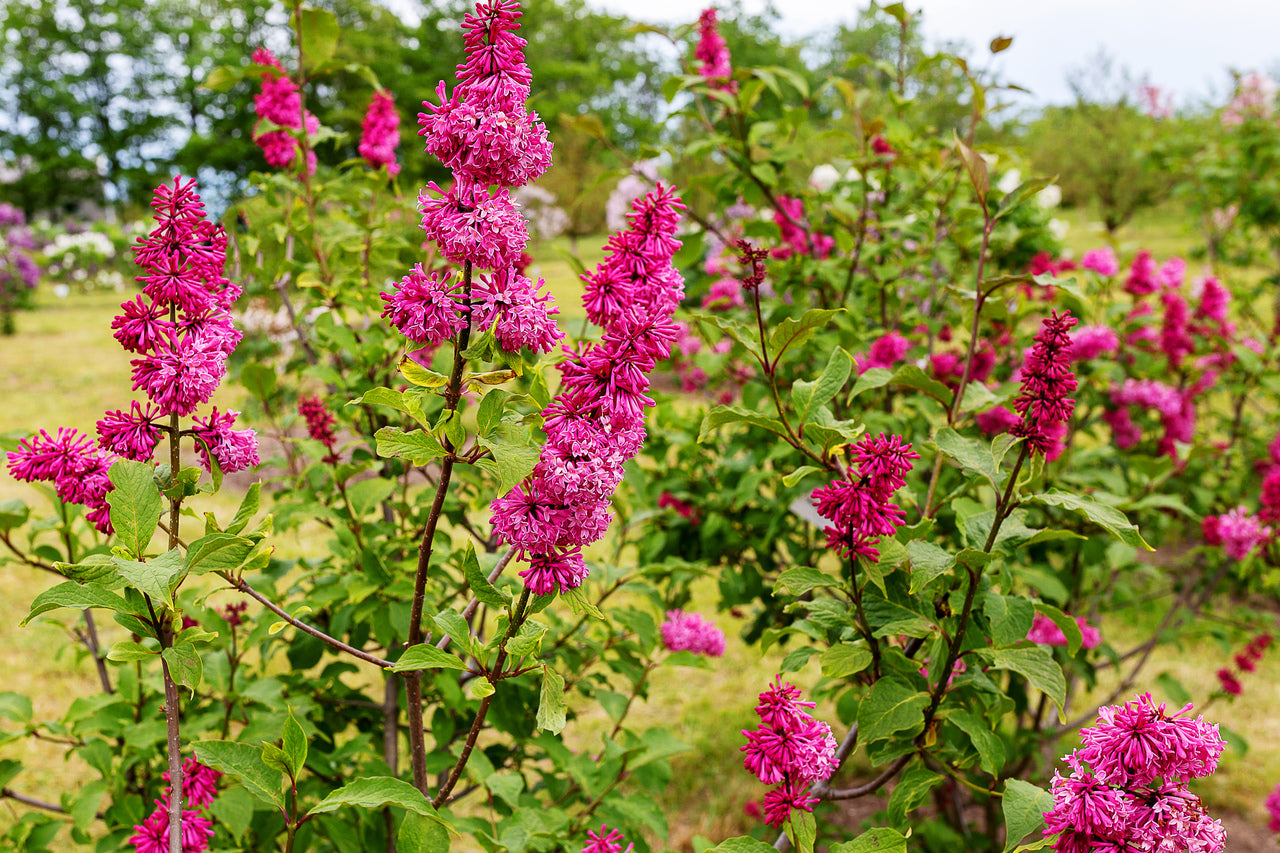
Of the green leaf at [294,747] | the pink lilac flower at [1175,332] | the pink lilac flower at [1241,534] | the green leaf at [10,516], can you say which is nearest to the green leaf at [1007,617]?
the green leaf at [294,747]

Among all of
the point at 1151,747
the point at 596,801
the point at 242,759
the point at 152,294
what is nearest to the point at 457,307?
the point at 152,294

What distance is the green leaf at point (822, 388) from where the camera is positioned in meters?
1.50

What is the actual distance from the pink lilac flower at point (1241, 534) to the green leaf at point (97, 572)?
3119mm

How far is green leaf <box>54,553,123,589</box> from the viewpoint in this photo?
3.88ft

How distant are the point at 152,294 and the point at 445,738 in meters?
1.46

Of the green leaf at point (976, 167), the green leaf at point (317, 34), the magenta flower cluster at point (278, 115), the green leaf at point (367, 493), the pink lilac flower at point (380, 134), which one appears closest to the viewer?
the green leaf at point (976, 167)

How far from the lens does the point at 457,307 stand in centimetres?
109

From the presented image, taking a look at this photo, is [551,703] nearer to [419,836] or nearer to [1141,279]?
[419,836]

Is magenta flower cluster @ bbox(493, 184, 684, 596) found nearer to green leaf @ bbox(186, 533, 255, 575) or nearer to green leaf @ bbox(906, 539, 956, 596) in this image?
green leaf @ bbox(186, 533, 255, 575)

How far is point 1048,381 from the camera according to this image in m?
1.26

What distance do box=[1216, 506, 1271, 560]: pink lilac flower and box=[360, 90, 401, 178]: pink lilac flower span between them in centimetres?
295

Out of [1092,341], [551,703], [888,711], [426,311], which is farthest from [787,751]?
[1092,341]

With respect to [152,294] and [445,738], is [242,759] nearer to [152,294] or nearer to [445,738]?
[152,294]

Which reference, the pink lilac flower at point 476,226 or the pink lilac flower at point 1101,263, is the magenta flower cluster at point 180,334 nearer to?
the pink lilac flower at point 476,226
